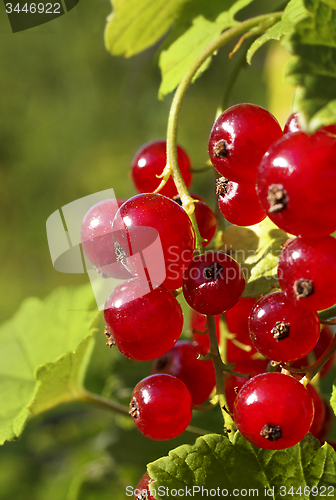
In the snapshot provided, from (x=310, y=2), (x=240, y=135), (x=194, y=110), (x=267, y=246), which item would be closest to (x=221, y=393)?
(x=267, y=246)

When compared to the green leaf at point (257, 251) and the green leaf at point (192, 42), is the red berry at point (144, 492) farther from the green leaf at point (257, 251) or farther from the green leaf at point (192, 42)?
the green leaf at point (192, 42)

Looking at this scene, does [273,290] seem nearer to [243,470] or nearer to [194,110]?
[243,470]

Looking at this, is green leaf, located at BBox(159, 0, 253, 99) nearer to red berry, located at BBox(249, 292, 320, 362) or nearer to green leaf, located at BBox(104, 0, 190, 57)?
green leaf, located at BBox(104, 0, 190, 57)

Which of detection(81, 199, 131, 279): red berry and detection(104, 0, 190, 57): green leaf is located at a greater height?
detection(104, 0, 190, 57): green leaf

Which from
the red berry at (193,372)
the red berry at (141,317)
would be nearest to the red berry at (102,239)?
the red berry at (141,317)

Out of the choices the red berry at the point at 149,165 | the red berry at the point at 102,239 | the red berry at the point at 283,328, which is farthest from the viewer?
the red berry at the point at 149,165

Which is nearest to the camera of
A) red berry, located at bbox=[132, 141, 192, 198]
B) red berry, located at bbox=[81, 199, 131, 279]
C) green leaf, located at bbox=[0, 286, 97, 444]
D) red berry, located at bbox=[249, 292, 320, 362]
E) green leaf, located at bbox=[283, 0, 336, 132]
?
green leaf, located at bbox=[283, 0, 336, 132]

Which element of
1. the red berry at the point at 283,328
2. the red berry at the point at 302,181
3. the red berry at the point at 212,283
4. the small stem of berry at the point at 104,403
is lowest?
the small stem of berry at the point at 104,403

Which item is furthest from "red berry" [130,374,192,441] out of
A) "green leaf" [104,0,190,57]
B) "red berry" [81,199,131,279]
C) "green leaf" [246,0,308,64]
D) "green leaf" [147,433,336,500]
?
"green leaf" [104,0,190,57]
